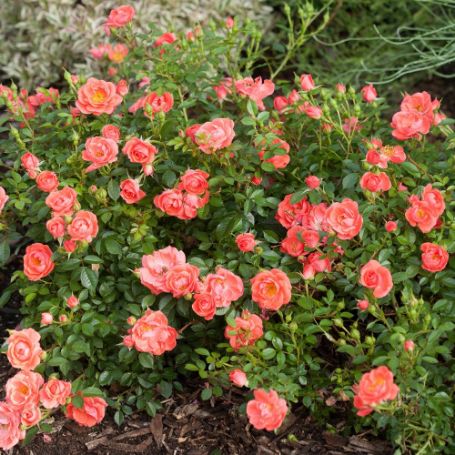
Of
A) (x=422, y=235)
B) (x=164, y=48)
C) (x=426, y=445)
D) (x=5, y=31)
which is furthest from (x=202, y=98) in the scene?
(x=5, y=31)

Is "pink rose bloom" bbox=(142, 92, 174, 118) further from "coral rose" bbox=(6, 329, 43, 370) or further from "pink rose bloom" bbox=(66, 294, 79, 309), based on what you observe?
"coral rose" bbox=(6, 329, 43, 370)

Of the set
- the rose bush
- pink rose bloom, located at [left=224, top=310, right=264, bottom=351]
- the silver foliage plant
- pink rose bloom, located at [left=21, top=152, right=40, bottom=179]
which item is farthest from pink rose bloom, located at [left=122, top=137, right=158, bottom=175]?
the silver foliage plant

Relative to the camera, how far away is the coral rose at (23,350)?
2223 mm

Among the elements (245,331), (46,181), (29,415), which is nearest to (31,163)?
(46,181)

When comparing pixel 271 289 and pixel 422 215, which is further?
pixel 422 215

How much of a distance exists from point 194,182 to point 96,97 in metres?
0.49

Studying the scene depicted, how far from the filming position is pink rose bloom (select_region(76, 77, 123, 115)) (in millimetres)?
2537

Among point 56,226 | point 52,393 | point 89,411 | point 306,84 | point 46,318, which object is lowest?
point 89,411

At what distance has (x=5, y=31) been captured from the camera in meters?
4.20

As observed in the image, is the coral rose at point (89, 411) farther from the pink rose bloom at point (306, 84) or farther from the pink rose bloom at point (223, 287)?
the pink rose bloom at point (306, 84)

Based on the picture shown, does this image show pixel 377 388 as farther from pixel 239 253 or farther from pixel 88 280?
pixel 88 280

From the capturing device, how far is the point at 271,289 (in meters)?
2.19

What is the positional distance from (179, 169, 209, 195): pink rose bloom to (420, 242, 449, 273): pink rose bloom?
2.38ft

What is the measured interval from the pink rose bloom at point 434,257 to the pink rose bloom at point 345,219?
23 cm
